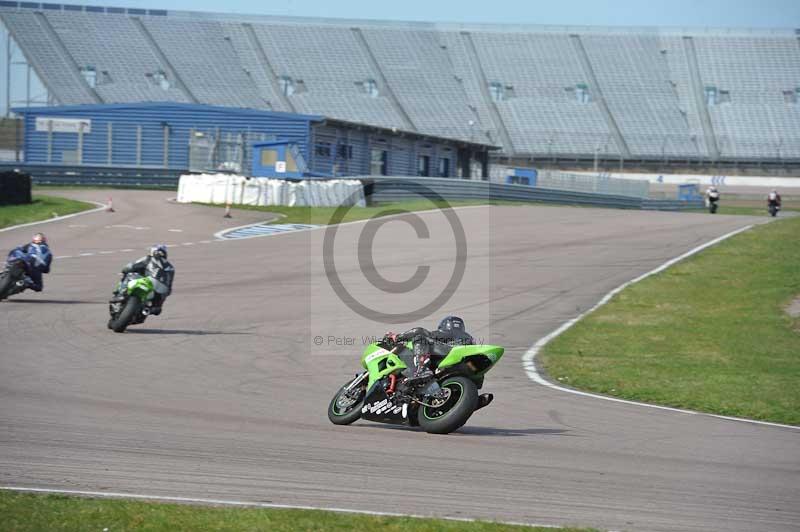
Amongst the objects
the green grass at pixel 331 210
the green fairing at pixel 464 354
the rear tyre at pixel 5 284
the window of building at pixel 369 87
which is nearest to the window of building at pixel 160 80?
the window of building at pixel 369 87

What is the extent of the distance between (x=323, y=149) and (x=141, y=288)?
35484 millimetres

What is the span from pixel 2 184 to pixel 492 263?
56.7 feet

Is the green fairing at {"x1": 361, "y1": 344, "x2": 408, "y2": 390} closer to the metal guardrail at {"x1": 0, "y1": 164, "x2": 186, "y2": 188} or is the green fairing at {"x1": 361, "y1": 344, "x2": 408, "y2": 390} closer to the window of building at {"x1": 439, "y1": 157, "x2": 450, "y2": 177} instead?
the metal guardrail at {"x1": 0, "y1": 164, "x2": 186, "y2": 188}

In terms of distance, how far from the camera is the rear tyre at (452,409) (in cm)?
918

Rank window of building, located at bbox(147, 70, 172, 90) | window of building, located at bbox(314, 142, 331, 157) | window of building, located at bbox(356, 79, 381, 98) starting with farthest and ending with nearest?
window of building, located at bbox(356, 79, 381, 98) → window of building, located at bbox(147, 70, 172, 90) → window of building, located at bbox(314, 142, 331, 157)

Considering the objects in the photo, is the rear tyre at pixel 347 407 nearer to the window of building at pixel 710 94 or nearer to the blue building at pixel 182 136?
the blue building at pixel 182 136

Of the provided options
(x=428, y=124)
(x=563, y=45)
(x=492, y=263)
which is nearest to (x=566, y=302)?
(x=492, y=263)

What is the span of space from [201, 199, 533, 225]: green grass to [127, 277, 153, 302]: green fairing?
1939 cm

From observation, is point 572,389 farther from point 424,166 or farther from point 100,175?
point 424,166

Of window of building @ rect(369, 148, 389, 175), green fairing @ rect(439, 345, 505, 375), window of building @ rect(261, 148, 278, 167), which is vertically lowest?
green fairing @ rect(439, 345, 505, 375)

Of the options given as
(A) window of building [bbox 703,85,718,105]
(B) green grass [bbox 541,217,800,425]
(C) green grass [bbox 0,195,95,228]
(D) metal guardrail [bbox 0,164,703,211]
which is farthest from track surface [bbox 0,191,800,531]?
(A) window of building [bbox 703,85,718,105]

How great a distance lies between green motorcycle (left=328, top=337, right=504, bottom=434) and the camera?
926 centimetres

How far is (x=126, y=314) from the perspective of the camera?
15.4m

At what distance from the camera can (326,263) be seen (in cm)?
2561
